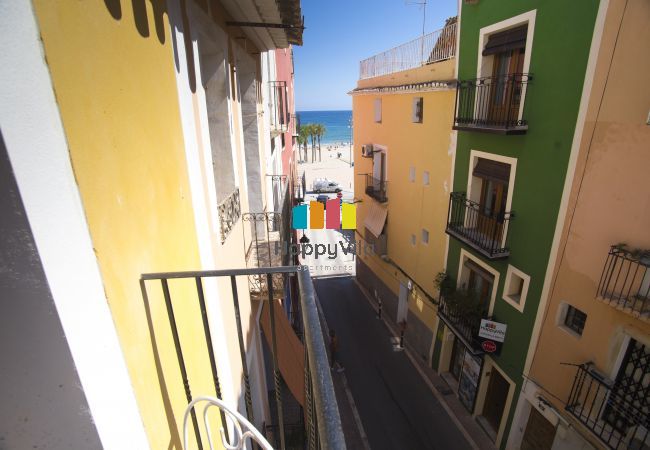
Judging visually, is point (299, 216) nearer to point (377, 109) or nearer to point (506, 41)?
point (377, 109)

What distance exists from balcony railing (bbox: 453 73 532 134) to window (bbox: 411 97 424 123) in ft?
6.66

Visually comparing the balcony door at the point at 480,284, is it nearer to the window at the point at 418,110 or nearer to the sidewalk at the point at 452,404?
the sidewalk at the point at 452,404

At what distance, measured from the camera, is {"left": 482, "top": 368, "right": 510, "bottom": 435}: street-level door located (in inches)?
374

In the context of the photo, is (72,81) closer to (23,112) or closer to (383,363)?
(23,112)

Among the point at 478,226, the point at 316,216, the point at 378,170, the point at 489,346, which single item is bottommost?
the point at 489,346

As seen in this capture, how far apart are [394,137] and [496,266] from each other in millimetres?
6600

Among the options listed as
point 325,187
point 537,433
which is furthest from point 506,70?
point 325,187

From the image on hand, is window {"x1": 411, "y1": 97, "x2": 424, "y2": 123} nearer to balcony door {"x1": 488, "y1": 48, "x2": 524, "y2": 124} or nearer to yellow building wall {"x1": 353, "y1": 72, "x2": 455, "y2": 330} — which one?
yellow building wall {"x1": 353, "y1": 72, "x2": 455, "y2": 330}

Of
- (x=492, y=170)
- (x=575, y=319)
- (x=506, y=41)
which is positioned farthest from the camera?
(x=492, y=170)

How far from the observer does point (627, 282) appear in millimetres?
5805

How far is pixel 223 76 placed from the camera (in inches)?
195

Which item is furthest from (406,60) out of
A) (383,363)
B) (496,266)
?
(383,363)

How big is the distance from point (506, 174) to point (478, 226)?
5.33 ft

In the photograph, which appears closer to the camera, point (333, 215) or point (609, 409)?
point (609, 409)
